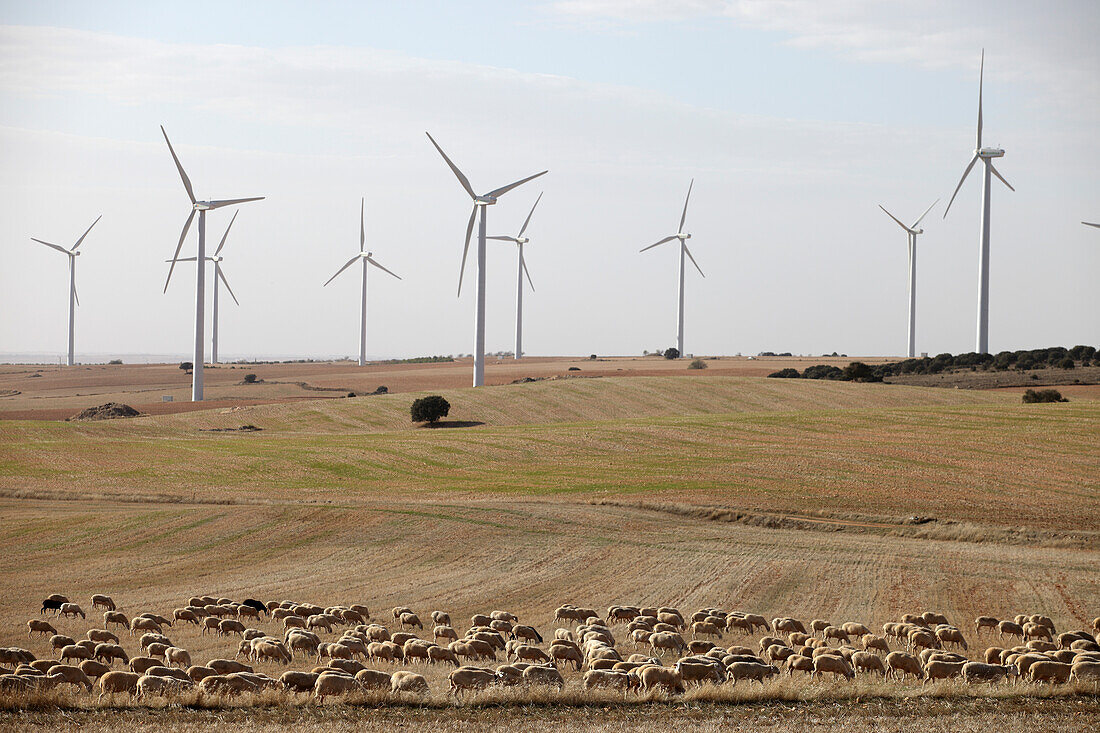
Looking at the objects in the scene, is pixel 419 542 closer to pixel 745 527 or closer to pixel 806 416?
pixel 745 527

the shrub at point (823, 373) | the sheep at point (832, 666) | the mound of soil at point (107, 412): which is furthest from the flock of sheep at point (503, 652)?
the shrub at point (823, 373)

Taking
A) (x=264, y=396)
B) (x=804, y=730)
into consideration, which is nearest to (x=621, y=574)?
(x=804, y=730)

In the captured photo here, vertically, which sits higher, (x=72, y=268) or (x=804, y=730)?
(x=72, y=268)

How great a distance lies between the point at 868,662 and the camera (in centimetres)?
1895

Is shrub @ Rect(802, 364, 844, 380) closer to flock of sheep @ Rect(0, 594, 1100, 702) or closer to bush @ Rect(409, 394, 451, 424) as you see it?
bush @ Rect(409, 394, 451, 424)

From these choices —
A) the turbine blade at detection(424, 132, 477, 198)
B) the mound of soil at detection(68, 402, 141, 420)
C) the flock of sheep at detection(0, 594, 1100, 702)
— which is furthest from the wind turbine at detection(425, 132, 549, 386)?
the flock of sheep at detection(0, 594, 1100, 702)

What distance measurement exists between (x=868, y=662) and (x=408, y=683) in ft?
27.7

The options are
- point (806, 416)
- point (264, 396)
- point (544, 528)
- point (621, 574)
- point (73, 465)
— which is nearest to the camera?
point (621, 574)

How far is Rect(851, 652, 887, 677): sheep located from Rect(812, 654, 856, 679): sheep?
0.30 metres

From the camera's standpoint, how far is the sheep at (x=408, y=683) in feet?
54.3

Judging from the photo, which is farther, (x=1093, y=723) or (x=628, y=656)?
(x=628, y=656)

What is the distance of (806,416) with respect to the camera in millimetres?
67312

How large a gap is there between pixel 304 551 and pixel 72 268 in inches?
4876

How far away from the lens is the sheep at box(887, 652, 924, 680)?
18969 mm
